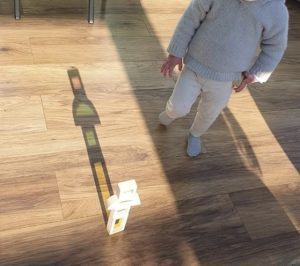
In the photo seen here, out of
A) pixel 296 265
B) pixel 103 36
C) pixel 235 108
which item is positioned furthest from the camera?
pixel 103 36

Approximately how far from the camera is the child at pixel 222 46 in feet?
3.48

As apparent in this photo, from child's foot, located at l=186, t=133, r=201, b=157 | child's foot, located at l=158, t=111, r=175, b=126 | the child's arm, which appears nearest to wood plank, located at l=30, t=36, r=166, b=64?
child's foot, located at l=158, t=111, r=175, b=126

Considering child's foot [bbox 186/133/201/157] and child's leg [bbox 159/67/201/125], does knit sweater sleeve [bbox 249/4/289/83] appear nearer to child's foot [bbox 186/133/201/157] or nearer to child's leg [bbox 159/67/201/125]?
child's leg [bbox 159/67/201/125]

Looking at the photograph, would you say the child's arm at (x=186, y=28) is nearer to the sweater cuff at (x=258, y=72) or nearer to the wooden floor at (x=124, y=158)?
the sweater cuff at (x=258, y=72)

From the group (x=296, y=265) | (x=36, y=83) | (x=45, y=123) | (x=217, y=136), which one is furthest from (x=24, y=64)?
(x=296, y=265)

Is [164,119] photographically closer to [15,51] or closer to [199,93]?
[199,93]

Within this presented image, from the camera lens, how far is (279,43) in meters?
1.12

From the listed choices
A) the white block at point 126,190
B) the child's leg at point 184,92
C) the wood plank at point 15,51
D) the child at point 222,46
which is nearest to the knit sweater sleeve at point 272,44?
the child at point 222,46

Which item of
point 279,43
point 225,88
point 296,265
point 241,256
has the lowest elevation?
point 241,256

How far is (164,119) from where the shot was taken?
4.95 feet

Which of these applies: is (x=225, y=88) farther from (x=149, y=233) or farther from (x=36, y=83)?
(x=36, y=83)

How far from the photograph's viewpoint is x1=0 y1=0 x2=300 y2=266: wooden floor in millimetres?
1213

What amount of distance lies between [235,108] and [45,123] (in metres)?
0.75

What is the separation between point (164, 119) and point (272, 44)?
510 mm
